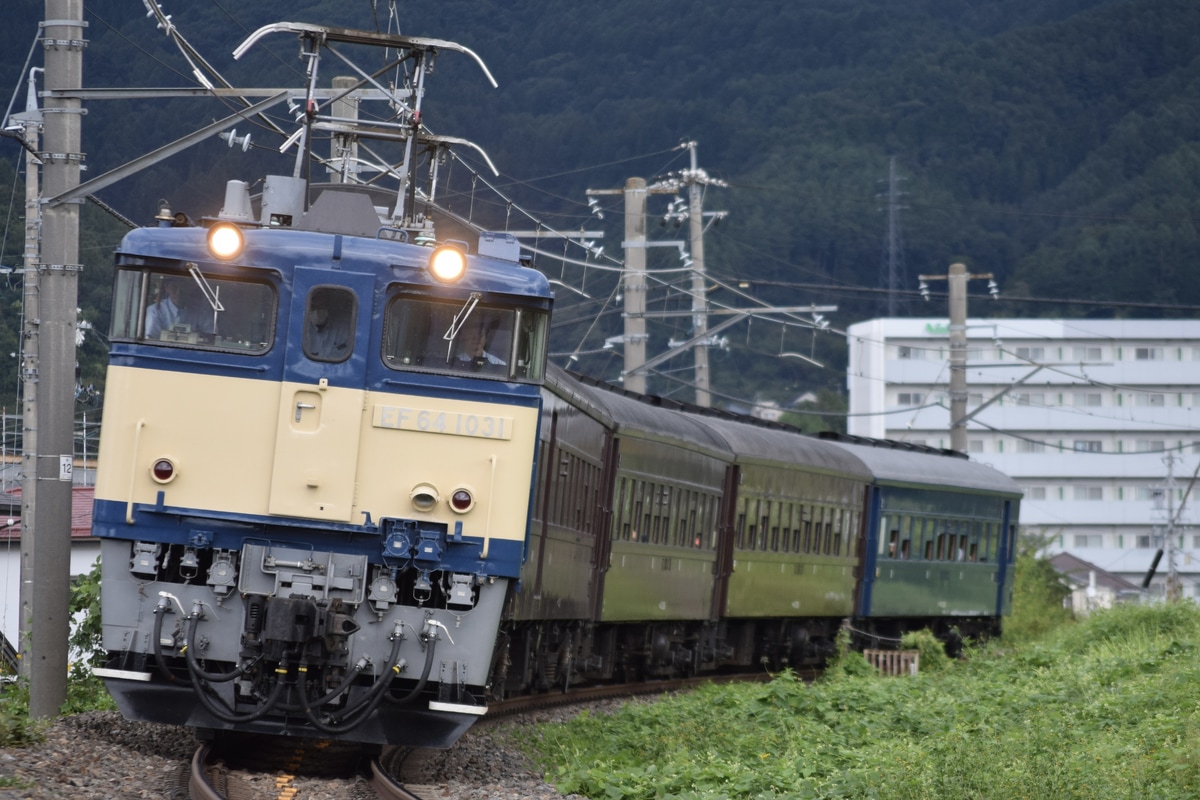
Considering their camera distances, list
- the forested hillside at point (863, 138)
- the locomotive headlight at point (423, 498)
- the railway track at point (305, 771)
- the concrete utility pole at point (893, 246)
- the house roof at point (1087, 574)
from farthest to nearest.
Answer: the concrete utility pole at point (893, 246), the house roof at point (1087, 574), the forested hillside at point (863, 138), the locomotive headlight at point (423, 498), the railway track at point (305, 771)

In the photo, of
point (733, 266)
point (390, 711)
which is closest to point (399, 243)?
point (390, 711)

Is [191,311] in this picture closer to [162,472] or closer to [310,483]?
[162,472]

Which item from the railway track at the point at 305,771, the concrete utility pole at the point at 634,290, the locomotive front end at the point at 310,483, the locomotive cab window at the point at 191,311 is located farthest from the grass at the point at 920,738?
the concrete utility pole at the point at 634,290

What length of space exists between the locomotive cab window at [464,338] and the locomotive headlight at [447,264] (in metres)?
0.15

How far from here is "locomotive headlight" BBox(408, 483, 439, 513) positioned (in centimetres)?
978

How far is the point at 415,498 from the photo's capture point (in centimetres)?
979

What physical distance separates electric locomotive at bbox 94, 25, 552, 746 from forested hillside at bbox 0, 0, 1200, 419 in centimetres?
5852

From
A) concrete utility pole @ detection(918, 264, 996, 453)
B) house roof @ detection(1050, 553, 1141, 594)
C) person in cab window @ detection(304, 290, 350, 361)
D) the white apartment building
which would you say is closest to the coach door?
person in cab window @ detection(304, 290, 350, 361)

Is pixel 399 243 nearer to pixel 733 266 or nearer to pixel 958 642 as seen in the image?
pixel 958 642

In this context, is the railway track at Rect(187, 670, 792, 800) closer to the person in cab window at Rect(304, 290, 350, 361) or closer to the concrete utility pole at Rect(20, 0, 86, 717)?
the concrete utility pole at Rect(20, 0, 86, 717)

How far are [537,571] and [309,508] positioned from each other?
11.8 feet

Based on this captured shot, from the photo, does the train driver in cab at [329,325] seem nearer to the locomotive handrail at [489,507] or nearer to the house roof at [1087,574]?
the locomotive handrail at [489,507]

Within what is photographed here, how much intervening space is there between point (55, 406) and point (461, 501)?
3.43 meters

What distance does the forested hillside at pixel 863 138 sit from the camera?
279 feet
